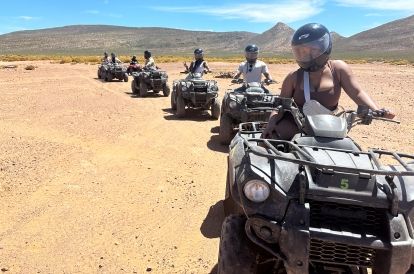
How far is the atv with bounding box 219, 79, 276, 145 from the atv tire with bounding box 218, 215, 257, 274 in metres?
5.62

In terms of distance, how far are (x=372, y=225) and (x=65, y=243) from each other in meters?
3.12

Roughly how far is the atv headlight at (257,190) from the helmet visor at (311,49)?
1718 mm

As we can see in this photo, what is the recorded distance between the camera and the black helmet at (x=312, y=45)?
4.16 metres

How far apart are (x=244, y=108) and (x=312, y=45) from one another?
15.4 feet

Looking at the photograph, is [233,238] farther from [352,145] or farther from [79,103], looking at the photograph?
[79,103]

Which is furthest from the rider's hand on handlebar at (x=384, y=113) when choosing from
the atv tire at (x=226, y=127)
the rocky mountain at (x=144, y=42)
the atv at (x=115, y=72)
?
the rocky mountain at (x=144, y=42)

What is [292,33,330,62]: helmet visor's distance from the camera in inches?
164

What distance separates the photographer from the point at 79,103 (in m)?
15.4

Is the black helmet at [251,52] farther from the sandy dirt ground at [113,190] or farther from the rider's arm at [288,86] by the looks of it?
the rider's arm at [288,86]

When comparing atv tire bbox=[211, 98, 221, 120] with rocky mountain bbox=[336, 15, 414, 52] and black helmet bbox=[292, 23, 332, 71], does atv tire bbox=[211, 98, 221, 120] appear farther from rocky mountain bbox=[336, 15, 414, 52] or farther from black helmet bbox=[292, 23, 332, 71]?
rocky mountain bbox=[336, 15, 414, 52]

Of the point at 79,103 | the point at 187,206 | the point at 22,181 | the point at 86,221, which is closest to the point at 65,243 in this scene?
the point at 86,221

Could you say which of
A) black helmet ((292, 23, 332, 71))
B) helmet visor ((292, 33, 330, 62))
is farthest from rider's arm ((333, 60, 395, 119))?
helmet visor ((292, 33, 330, 62))

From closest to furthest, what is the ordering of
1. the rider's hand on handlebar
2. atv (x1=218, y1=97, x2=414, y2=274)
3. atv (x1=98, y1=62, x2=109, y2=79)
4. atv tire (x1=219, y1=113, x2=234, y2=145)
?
atv (x1=218, y1=97, x2=414, y2=274) < the rider's hand on handlebar < atv tire (x1=219, y1=113, x2=234, y2=145) < atv (x1=98, y1=62, x2=109, y2=79)

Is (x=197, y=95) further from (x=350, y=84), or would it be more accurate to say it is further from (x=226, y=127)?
(x=350, y=84)
